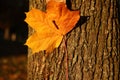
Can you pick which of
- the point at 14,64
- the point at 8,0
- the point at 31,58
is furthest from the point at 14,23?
the point at 31,58

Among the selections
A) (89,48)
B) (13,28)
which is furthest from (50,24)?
(13,28)

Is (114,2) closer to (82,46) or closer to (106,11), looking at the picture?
(106,11)

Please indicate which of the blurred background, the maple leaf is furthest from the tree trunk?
the blurred background

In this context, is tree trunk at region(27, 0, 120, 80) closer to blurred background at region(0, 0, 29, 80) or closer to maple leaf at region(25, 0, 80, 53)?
maple leaf at region(25, 0, 80, 53)

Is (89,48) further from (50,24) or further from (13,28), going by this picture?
(13,28)

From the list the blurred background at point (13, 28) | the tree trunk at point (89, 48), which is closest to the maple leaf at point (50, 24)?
the tree trunk at point (89, 48)

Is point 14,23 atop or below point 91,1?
below

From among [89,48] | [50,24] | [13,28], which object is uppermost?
[50,24]
